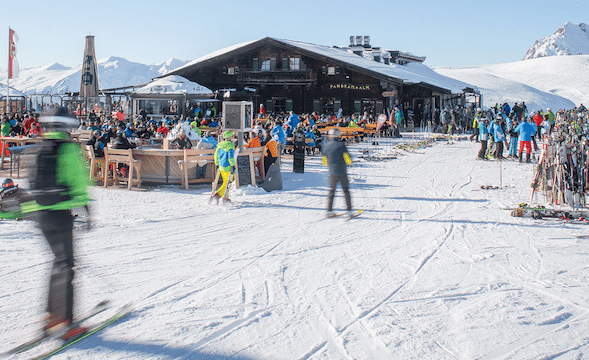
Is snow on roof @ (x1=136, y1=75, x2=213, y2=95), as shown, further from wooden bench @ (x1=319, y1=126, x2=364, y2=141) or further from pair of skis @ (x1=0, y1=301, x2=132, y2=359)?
pair of skis @ (x1=0, y1=301, x2=132, y2=359)

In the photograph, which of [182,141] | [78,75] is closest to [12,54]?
[182,141]

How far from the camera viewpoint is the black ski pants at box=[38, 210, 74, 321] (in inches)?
145

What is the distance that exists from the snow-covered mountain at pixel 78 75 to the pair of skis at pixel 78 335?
2655 inches

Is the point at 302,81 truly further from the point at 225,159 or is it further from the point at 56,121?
the point at 56,121

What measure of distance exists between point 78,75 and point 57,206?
3056 inches

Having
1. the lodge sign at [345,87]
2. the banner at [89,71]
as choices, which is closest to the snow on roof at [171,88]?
the banner at [89,71]

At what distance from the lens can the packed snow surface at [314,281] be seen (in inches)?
144

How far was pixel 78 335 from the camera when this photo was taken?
3672 millimetres

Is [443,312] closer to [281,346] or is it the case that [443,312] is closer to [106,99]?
[281,346]

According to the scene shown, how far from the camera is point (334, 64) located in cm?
3183

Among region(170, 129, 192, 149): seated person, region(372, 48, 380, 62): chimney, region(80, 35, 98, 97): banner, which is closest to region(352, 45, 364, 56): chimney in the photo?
region(372, 48, 380, 62): chimney

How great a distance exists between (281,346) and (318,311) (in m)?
0.71

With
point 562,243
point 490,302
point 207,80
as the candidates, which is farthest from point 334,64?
point 490,302

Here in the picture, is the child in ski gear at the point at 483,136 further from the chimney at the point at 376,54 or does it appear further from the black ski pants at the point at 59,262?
the chimney at the point at 376,54
